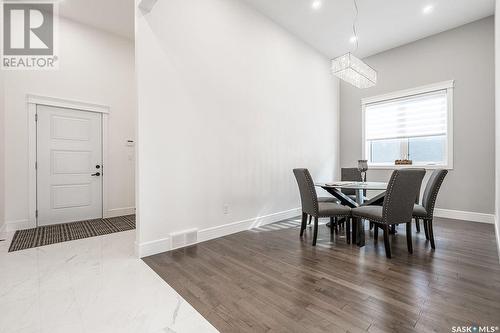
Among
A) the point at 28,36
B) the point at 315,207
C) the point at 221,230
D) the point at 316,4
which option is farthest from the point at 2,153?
the point at 316,4

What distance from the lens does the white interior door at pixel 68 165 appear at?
13.0ft

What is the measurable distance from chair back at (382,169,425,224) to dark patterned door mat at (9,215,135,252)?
12.3 ft

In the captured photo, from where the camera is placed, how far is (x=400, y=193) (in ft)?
8.34

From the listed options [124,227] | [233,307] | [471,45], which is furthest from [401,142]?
[124,227]

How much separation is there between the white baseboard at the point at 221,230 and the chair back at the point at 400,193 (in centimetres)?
196

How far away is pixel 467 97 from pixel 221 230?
4968mm

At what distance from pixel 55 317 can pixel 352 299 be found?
6.87 feet

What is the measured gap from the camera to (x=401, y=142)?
197 inches

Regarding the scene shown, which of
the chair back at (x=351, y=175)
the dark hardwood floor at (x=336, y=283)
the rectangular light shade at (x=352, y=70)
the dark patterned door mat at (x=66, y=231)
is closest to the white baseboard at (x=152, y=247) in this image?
the dark hardwood floor at (x=336, y=283)

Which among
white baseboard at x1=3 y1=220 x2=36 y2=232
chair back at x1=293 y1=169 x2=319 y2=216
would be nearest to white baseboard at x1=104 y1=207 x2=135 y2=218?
white baseboard at x1=3 y1=220 x2=36 y2=232

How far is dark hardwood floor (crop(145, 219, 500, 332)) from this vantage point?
1509 millimetres

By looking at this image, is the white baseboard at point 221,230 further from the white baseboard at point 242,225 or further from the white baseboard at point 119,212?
the white baseboard at point 119,212

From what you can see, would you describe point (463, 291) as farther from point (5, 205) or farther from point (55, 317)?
point (5, 205)

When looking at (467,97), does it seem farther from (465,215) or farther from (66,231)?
(66,231)
